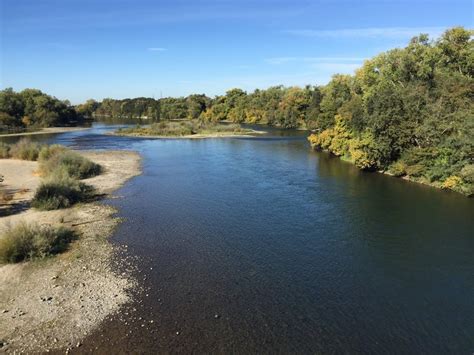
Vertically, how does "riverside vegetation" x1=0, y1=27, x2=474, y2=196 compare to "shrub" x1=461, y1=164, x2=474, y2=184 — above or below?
above

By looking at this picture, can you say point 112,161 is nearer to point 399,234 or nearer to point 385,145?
point 385,145

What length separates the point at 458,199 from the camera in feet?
115

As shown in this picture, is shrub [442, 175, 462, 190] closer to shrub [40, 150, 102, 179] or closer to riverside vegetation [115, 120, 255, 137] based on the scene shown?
shrub [40, 150, 102, 179]

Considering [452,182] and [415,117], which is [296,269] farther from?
[415,117]

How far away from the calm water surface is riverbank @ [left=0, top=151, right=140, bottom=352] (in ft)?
3.44

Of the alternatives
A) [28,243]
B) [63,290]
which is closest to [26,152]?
[28,243]

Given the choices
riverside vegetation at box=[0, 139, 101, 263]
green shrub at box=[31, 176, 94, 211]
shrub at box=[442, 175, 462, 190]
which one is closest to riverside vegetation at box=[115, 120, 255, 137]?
riverside vegetation at box=[0, 139, 101, 263]

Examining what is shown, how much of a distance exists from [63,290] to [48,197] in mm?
15001

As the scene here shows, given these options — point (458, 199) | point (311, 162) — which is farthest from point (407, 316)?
point (311, 162)

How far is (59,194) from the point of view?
102 feet

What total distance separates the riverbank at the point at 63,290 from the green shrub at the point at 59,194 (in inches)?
45.1

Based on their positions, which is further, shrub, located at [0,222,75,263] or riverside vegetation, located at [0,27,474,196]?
riverside vegetation, located at [0,27,474,196]

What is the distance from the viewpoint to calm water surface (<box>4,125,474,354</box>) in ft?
48.8

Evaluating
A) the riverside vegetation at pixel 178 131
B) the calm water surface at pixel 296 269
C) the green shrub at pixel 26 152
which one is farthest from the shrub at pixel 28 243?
the riverside vegetation at pixel 178 131
